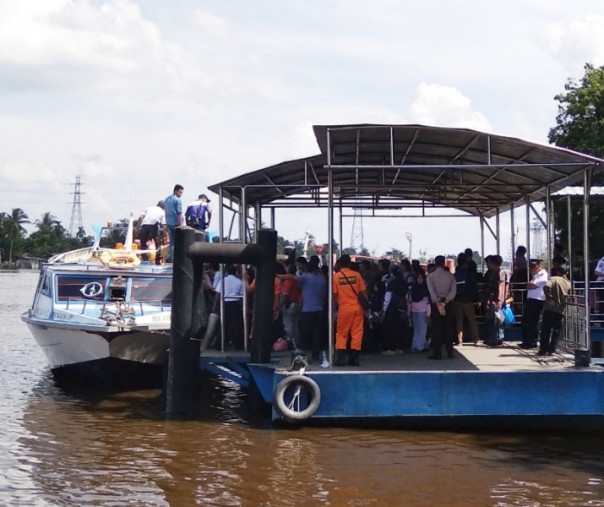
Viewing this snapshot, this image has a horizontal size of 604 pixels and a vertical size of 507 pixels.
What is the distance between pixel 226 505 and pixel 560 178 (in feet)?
24.3

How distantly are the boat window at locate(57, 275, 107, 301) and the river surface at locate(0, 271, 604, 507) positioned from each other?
10.2 ft

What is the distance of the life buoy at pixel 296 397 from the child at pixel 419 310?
3.05 meters

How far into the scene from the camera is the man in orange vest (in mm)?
12109

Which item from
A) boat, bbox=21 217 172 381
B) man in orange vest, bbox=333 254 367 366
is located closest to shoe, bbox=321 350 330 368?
man in orange vest, bbox=333 254 367 366

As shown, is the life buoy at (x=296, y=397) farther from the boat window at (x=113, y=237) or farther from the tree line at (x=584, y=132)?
the tree line at (x=584, y=132)

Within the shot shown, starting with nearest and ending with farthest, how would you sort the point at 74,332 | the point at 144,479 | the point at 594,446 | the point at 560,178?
the point at 144,479 < the point at 594,446 < the point at 560,178 < the point at 74,332

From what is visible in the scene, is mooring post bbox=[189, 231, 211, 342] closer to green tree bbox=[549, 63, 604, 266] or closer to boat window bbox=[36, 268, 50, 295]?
boat window bbox=[36, 268, 50, 295]

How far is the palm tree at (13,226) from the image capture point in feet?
388

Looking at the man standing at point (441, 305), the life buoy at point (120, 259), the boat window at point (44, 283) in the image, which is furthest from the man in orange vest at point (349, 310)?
the boat window at point (44, 283)

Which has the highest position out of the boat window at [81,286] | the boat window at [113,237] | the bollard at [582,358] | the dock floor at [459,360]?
the boat window at [113,237]

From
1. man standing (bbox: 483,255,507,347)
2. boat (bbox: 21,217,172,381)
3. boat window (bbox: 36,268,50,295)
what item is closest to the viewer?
man standing (bbox: 483,255,507,347)

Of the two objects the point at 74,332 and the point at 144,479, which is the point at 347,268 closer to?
the point at 144,479

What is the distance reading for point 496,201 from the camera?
17641 millimetres

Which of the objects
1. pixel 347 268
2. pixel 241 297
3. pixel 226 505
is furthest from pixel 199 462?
pixel 241 297
